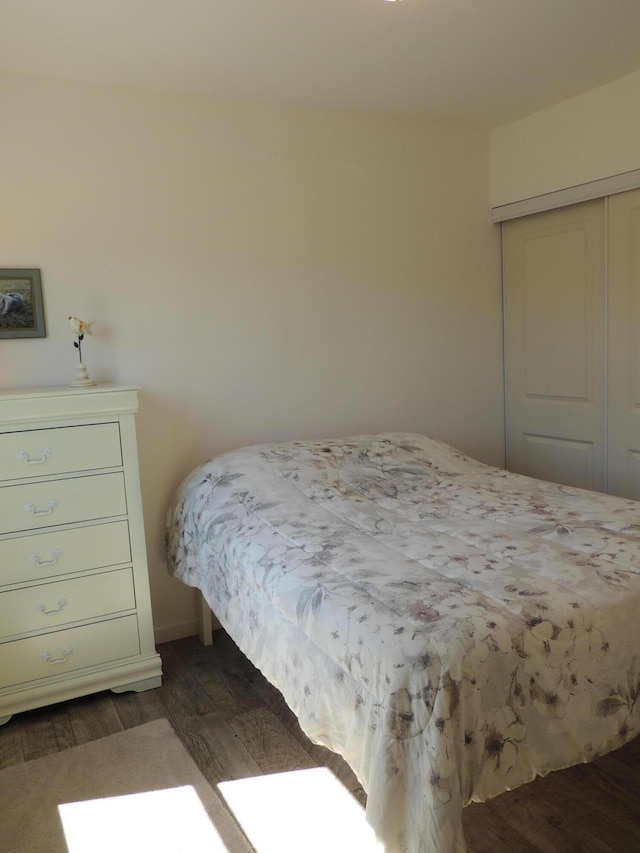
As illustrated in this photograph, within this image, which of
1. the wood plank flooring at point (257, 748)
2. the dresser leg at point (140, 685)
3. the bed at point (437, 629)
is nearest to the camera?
the bed at point (437, 629)

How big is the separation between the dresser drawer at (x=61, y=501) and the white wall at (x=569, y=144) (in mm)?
2455

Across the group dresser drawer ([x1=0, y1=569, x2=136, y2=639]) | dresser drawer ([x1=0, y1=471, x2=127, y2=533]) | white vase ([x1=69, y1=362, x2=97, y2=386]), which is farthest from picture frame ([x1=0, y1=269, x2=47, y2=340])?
dresser drawer ([x1=0, y1=569, x2=136, y2=639])

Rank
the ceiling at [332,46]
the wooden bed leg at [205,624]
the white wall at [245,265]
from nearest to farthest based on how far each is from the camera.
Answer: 1. the ceiling at [332,46]
2. the white wall at [245,265]
3. the wooden bed leg at [205,624]

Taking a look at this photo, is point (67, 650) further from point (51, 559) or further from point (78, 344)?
point (78, 344)

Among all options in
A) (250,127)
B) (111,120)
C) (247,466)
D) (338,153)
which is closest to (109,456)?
(247,466)

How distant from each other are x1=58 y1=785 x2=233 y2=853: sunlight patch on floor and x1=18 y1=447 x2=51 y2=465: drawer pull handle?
102 cm

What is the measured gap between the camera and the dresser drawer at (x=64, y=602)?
2215 mm

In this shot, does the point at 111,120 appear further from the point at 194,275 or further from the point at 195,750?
the point at 195,750

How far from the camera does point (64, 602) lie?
7.53ft

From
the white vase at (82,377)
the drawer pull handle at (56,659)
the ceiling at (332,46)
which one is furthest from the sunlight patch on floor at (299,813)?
the ceiling at (332,46)

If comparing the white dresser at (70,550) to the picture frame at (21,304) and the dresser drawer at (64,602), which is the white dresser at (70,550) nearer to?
the dresser drawer at (64,602)

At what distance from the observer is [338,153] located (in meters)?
3.12

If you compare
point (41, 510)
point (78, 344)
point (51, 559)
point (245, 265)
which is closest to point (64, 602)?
point (51, 559)

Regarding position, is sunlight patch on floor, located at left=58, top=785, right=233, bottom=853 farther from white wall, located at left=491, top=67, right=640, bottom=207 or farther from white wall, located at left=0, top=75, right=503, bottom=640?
white wall, located at left=491, top=67, right=640, bottom=207
